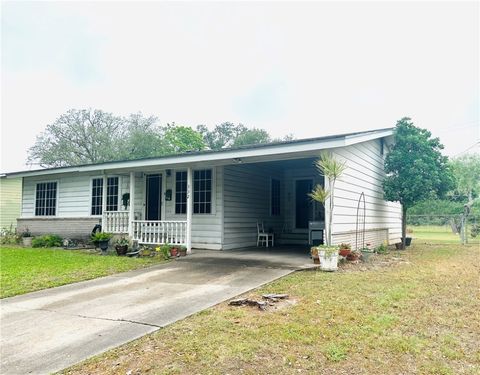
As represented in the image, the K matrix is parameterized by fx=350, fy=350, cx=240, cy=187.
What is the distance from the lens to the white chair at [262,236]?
11820 mm

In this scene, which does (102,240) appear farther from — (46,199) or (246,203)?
(46,199)

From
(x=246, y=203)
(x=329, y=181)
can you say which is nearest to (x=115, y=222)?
(x=246, y=203)

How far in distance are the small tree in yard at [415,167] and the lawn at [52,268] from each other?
7891 mm

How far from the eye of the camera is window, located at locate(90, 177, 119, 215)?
12.6m

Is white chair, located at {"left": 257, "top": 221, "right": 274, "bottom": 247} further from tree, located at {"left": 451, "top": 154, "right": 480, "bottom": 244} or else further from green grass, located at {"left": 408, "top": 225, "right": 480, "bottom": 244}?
tree, located at {"left": 451, "top": 154, "right": 480, "bottom": 244}

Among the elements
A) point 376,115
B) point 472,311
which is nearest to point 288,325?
point 472,311

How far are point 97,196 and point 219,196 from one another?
5259mm

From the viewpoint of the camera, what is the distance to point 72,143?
32.8 metres

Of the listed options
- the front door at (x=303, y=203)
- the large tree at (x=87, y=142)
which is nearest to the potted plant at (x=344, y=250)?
the front door at (x=303, y=203)

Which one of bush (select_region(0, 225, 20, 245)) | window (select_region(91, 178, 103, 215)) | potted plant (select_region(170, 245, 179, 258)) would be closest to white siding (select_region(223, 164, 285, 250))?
potted plant (select_region(170, 245, 179, 258))

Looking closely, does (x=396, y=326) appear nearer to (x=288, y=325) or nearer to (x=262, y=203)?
(x=288, y=325)

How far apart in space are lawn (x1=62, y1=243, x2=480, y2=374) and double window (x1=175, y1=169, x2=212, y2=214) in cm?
562

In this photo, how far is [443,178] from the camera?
11.3 m

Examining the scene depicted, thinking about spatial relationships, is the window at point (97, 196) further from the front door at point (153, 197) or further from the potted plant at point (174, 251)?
the potted plant at point (174, 251)
